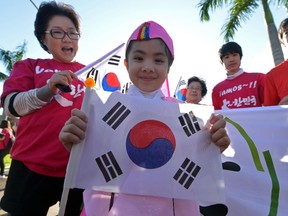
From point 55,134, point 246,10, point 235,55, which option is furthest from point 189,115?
point 246,10

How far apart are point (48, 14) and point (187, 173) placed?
128 centimetres

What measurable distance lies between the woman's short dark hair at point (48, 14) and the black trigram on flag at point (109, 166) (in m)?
1.01

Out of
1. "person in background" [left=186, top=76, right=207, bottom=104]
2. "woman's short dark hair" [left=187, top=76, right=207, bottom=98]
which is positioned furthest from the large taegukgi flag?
"woman's short dark hair" [left=187, top=76, right=207, bottom=98]

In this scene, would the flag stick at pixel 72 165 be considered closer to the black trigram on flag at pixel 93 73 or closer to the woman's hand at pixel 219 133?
the woman's hand at pixel 219 133

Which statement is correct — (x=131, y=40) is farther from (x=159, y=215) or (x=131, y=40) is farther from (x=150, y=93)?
(x=159, y=215)

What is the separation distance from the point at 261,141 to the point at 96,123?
4.36ft

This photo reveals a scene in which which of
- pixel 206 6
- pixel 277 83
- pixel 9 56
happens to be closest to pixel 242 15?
pixel 206 6

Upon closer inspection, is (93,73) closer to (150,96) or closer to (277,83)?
(150,96)

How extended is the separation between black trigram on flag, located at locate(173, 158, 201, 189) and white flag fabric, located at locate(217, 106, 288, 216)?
0.90 meters

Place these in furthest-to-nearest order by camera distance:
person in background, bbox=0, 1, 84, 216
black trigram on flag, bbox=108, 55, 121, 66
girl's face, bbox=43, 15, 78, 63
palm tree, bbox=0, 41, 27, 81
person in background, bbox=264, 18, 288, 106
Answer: palm tree, bbox=0, 41, 27, 81, person in background, bbox=264, 18, 288, 106, black trigram on flag, bbox=108, 55, 121, 66, girl's face, bbox=43, 15, 78, 63, person in background, bbox=0, 1, 84, 216

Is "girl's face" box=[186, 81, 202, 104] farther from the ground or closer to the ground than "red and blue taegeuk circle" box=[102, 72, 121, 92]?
farther from the ground

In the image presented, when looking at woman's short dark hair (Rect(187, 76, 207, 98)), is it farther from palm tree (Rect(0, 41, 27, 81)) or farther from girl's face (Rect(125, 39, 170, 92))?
palm tree (Rect(0, 41, 27, 81))

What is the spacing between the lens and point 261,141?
1.87 metres

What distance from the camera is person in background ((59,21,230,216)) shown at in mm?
989
